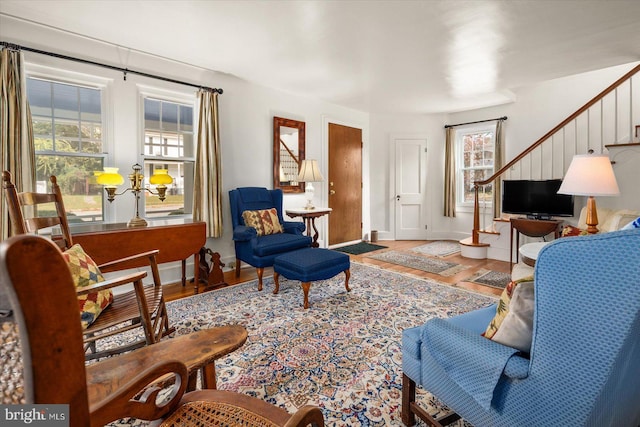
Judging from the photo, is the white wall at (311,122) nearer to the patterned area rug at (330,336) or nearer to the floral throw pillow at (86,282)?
the patterned area rug at (330,336)

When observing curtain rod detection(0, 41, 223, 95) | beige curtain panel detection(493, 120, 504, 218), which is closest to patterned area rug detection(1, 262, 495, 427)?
curtain rod detection(0, 41, 223, 95)

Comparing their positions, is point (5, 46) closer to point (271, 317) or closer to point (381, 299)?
point (271, 317)

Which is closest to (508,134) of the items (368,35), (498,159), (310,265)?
(498,159)

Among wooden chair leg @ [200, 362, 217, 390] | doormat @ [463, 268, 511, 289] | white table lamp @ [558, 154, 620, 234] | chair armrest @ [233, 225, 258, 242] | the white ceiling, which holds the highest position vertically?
the white ceiling

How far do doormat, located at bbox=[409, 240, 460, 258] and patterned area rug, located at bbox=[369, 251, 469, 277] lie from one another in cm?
36

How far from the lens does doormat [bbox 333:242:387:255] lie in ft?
17.0

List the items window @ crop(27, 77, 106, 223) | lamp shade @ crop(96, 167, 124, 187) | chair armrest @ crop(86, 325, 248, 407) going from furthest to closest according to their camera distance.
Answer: window @ crop(27, 77, 106, 223) → lamp shade @ crop(96, 167, 124, 187) → chair armrest @ crop(86, 325, 248, 407)

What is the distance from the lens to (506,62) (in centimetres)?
357

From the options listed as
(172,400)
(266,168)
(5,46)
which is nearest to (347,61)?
(266,168)

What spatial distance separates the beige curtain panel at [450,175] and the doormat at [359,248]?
165 centimetres

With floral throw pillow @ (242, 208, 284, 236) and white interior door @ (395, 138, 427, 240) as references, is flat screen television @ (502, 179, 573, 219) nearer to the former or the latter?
white interior door @ (395, 138, 427, 240)

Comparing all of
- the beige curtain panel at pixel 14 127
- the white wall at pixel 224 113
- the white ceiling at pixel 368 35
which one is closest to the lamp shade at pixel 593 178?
the white ceiling at pixel 368 35

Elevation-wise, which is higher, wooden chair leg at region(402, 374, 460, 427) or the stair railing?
the stair railing

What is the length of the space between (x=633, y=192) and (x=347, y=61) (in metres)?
3.51
